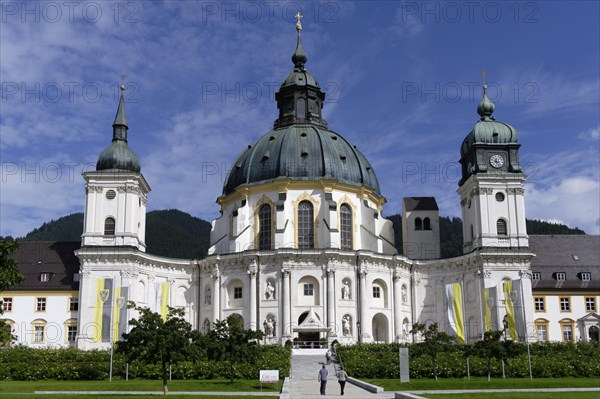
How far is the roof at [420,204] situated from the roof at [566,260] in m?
11.8

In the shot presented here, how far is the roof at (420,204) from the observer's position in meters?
86.6

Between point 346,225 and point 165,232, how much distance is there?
90777 mm

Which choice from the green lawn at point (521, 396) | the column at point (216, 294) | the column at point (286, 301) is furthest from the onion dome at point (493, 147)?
the green lawn at point (521, 396)

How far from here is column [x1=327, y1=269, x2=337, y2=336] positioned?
72.3 m

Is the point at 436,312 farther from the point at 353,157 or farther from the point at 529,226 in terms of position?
the point at 529,226

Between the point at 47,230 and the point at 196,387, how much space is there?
455ft

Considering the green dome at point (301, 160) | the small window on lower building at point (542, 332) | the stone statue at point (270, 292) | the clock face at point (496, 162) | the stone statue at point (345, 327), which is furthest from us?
the green dome at point (301, 160)

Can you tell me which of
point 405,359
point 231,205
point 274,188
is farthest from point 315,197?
point 405,359

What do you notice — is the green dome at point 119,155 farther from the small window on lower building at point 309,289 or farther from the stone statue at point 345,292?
the stone statue at point 345,292

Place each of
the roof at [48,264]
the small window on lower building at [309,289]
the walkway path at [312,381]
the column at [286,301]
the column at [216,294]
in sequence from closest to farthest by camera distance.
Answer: the walkway path at [312,381]
the column at [286,301]
the small window on lower building at [309,289]
the roof at [48,264]
the column at [216,294]

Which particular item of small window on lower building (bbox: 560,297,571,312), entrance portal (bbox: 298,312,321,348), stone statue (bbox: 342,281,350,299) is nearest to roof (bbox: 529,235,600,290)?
small window on lower building (bbox: 560,297,571,312)

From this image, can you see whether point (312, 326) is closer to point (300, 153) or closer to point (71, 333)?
point (300, 153)

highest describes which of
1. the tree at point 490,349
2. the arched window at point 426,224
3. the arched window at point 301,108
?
the arched window at point 301,108

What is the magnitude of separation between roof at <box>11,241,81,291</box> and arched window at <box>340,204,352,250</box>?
28.7 meters
